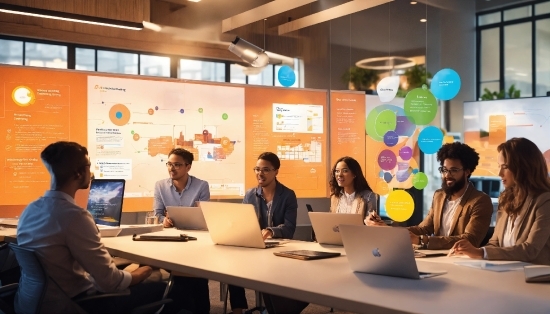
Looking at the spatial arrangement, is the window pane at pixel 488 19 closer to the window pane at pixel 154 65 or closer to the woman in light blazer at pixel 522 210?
the window pane at pixel 154 65

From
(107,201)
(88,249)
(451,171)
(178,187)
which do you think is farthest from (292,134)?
(88,249)

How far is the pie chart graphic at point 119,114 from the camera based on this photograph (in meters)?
6.57

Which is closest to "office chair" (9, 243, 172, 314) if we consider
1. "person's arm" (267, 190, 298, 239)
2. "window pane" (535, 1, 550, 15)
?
"person's arm" (267, 190, 298, 239)

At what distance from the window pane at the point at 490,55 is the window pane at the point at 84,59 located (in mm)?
8441

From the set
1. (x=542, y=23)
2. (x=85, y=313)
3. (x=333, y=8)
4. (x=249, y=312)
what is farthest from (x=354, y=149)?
(x=542, y=23)

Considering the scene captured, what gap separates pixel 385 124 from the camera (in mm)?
7688

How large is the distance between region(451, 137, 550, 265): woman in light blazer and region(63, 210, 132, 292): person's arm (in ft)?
5.59

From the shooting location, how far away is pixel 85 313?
269 centimetres

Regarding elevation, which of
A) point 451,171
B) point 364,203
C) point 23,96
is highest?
point 23,96

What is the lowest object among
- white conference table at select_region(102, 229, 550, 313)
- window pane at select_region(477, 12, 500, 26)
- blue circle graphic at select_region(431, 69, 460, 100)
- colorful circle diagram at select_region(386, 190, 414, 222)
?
colorful circle diagram at select_region(386, 190, 414, 222)

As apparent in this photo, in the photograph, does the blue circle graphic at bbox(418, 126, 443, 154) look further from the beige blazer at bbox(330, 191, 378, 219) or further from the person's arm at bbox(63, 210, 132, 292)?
the person's arm at bbox(63, 210, 132, 292)

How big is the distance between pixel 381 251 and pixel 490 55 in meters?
11.5

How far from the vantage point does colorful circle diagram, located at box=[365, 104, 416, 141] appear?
25.2ft

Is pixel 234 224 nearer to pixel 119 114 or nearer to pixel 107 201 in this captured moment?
pixel 107 201
